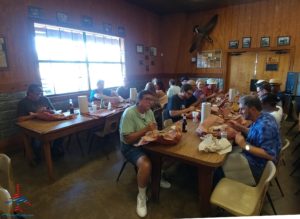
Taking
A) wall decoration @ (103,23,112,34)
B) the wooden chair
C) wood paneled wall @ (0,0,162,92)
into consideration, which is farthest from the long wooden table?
wall decoration @ (103,23,112,34)

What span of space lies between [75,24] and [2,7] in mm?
1397

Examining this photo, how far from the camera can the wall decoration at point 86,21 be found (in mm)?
4426

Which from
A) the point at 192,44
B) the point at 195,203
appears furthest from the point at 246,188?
the point at 192,44

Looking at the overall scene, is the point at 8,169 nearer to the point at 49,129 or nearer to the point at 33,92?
the point at 49,129

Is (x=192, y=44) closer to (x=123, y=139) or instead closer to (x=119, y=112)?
(x=119, y=112)

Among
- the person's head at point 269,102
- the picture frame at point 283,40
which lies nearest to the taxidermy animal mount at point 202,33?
the picture frame at point 283,40

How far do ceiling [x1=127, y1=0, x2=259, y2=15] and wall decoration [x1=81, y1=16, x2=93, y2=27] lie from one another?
175 centimetres

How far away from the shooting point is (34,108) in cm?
302

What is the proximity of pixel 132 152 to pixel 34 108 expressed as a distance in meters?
1.99

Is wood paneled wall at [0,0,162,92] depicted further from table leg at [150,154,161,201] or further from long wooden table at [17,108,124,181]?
table leg at [150,154,161,201]

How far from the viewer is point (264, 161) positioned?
1638 millimetres

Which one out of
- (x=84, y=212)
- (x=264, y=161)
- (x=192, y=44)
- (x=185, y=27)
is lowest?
(x=84, y=212)

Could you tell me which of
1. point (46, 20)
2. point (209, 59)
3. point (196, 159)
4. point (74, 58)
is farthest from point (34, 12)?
point (209, 59)

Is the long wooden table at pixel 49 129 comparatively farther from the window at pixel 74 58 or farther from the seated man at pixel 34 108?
the window at pixel 74 58
